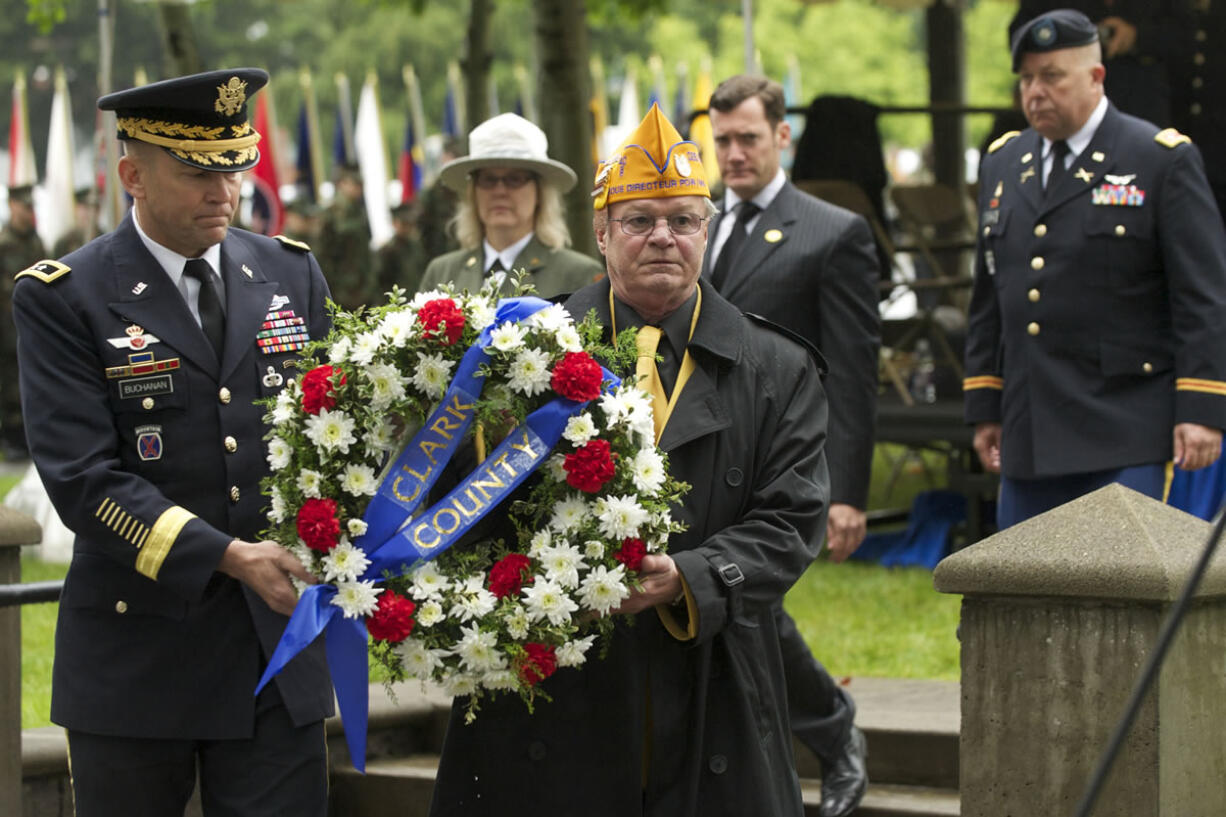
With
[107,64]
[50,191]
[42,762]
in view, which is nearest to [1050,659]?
[42,762]

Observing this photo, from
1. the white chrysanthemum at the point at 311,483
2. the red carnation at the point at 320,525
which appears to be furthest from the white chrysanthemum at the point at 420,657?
the white chrysanthemum at the point at 311,483

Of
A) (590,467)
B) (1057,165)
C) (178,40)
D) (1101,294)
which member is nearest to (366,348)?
(590,467)

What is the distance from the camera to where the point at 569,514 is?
11.4 feet

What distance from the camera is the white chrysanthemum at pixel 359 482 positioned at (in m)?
3.51

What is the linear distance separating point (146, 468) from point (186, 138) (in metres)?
0.73

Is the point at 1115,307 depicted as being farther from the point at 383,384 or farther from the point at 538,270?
the point at 383,384

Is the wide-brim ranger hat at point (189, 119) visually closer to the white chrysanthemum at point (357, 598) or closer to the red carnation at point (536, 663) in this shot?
the white chrysanthemum at point (357, 598)

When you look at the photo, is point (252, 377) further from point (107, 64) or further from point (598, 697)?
point (107, 64)

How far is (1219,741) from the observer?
4.48m

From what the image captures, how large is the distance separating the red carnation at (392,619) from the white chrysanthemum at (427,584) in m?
0.02

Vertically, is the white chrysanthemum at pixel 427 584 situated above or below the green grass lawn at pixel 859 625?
above

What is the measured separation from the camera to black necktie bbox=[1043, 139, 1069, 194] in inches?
235

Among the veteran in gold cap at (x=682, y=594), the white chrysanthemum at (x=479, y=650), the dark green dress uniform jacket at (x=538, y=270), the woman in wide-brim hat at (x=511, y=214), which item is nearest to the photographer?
the white chrysanthemum at (x=479, y=650)

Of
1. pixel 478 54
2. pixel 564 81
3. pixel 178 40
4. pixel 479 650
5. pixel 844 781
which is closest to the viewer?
pixel 479 650
